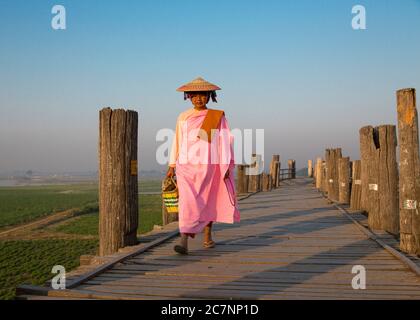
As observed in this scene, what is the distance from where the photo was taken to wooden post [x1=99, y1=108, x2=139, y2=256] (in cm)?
481

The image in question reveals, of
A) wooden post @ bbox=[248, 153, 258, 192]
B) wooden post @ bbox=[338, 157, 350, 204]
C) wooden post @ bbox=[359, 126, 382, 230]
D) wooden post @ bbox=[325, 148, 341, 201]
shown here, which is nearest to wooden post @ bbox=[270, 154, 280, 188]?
wooden post @ bbox=[248, 153, 258, 192]

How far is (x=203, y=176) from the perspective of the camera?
15.5 feet

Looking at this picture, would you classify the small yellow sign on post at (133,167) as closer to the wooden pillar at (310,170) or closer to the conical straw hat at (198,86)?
the conical straw hat at (198,86)

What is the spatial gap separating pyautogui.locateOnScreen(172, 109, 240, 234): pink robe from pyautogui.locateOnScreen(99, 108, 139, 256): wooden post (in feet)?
2.01

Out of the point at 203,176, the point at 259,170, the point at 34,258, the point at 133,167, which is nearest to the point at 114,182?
the point at 133,167

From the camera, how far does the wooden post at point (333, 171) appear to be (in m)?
11.9

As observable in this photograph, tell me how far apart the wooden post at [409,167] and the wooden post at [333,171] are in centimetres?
727

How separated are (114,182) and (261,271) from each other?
6.60ft

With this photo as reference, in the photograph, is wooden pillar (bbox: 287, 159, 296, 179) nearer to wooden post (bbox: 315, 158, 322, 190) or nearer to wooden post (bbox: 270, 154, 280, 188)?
wooden post (bbox: 270, 154, 280, 188)

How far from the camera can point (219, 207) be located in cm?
489

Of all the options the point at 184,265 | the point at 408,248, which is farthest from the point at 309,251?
the point at 184,265

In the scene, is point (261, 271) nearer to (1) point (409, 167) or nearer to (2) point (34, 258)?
(1) point (409, 167)

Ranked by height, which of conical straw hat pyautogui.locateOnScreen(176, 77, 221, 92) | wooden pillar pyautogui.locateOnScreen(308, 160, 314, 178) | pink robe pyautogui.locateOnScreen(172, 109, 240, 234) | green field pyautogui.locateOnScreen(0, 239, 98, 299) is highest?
conical straw hat pyautogui.locateOnScreen(176, 77, 221, 92)

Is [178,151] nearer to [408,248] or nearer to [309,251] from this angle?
[309,251]
